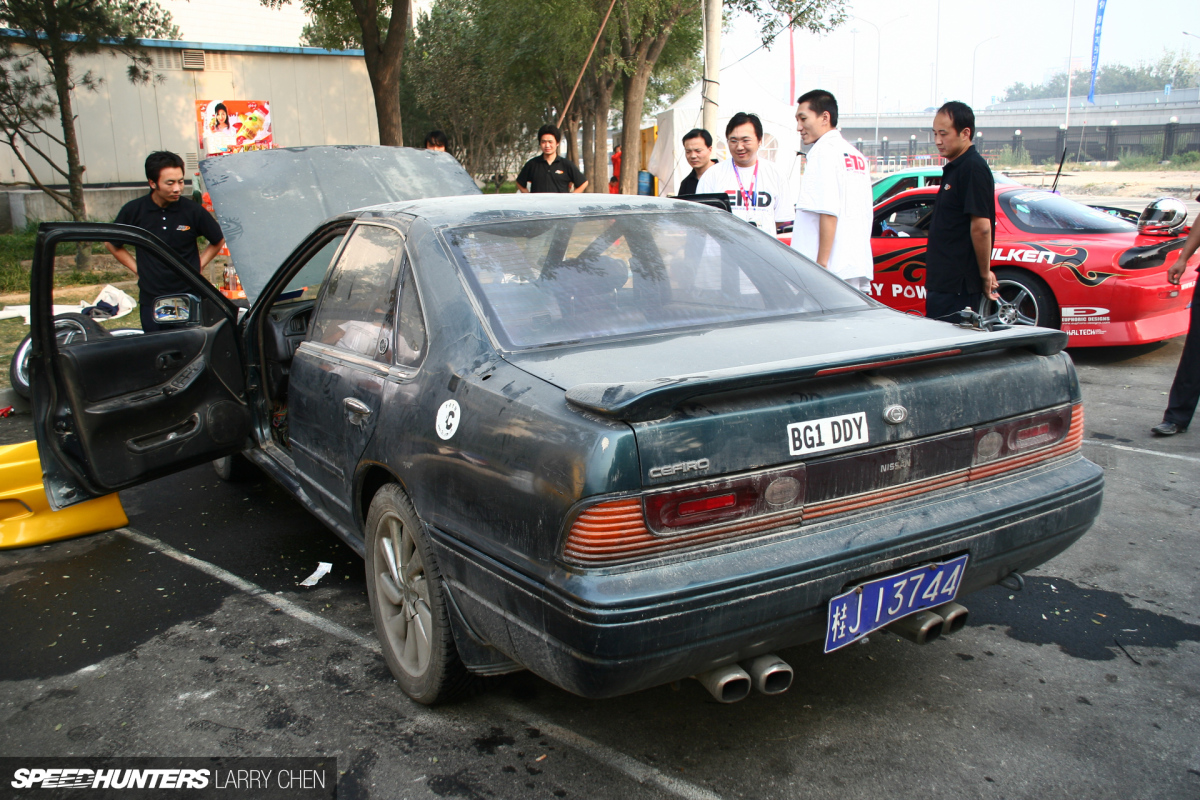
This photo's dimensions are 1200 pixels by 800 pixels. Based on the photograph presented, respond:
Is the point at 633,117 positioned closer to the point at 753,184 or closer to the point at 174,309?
the point at 753,184

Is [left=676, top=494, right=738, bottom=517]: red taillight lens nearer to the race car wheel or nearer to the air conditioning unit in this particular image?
the race car wheel

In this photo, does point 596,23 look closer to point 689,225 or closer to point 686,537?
point 689,225

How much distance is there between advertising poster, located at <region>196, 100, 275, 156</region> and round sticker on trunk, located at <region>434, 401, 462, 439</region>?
13.1 meters

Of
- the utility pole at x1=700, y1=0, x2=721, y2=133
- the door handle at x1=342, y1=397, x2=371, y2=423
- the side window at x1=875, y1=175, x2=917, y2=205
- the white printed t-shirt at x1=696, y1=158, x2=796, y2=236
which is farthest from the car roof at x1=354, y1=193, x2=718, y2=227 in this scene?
the utility pole at x1=700, y1=0, x2=721, y2=133

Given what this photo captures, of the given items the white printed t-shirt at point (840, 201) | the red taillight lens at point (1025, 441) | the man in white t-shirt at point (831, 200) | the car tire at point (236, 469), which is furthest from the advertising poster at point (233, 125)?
the red taillight lens at point (1025, 441)

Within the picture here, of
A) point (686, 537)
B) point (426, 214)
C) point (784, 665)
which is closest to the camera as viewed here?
point (686, 537)

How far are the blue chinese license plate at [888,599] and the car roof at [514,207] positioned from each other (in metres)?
1.62

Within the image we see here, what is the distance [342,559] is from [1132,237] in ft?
21.6

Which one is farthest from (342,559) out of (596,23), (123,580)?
(596,23)

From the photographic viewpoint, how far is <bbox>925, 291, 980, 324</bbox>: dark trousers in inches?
194

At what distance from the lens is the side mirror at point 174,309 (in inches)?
151

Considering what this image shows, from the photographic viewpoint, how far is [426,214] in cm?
308

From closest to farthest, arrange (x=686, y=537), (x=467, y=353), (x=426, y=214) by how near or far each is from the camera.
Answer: (x=686, y=537)
(x=467, y=353)
(x=426, y=214)

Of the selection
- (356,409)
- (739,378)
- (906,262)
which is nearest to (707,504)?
(739,378)
